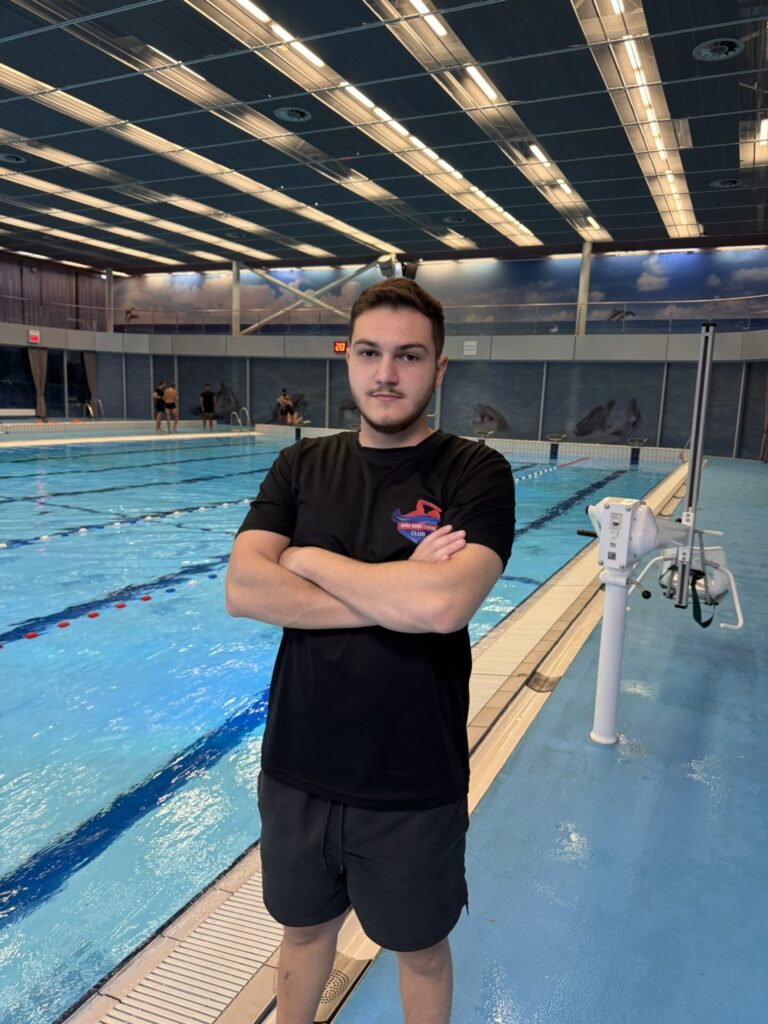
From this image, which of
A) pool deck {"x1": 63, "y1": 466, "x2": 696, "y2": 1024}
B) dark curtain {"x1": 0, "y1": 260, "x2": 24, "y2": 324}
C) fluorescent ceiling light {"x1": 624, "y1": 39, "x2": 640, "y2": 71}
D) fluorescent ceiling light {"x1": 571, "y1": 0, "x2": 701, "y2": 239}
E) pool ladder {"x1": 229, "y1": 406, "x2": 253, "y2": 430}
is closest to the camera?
pool deck {"x1": 63, "y1": 466, "x2": 696, "y2": 1024}

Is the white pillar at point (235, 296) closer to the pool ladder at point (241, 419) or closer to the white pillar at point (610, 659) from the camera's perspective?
the pool ladder at point (241, 419)

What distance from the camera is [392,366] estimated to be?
1363 mm

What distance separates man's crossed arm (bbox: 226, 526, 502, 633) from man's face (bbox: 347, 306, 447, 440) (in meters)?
0.25

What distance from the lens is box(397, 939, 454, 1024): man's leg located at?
135 centimetres

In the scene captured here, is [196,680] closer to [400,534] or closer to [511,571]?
[400,534]

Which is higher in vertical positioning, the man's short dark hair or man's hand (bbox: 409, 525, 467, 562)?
the man's short dark hair

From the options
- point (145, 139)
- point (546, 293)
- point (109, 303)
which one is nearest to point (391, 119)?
point (145, 139)

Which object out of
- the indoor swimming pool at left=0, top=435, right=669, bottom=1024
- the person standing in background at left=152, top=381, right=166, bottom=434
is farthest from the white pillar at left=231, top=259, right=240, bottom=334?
the indoor swimming pool at left=0, top=435, right=669, bottom=1024

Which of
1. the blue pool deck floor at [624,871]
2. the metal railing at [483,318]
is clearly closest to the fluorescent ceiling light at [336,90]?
the metal railing at [483,318]

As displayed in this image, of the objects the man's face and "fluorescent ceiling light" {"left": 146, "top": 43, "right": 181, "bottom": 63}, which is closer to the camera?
the man's face

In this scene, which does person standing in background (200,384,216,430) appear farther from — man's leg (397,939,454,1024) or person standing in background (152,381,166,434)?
man's leg (397,939,454,1024)

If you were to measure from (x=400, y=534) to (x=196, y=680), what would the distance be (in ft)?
10.0

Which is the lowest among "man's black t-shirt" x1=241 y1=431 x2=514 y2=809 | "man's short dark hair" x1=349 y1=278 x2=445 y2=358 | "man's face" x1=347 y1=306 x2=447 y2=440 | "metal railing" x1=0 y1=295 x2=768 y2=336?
"man's black t-shirt" x1=241 y1=431 x2=514 y2=809

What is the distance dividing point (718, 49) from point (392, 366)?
9869 mm
